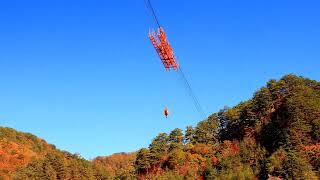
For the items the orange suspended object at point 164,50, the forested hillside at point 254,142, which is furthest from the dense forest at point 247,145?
the orange suspended object at point 164,50

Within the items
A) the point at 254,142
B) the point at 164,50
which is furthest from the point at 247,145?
the point at 164,50

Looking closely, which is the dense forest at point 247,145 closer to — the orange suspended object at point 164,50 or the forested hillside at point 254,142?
the forested hillside at point 254,142

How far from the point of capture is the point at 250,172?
91.0 meters

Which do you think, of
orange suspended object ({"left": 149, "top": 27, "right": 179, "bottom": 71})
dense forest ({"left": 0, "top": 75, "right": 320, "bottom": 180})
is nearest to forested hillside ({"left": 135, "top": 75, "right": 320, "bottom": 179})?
dense forest ({"left": 0, "top": 75, "right": 320, "bottom": 180})

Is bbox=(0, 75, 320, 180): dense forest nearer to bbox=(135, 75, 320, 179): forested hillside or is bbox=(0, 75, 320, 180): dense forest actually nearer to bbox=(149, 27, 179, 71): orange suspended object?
bbox=(135, 75, 320, 179): forested hillside

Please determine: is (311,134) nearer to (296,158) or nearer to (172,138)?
(296,158)

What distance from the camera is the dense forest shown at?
8888 centimetres

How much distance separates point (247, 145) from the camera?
10375 cm

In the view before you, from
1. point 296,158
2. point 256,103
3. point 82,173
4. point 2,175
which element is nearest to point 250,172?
point 296,158

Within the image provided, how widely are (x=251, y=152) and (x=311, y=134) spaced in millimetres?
12328

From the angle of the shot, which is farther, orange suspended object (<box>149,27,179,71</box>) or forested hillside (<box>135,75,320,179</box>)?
forested hillside (<box>135,75,320,179</box>)

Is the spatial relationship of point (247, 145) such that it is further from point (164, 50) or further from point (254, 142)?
point (164, 50)

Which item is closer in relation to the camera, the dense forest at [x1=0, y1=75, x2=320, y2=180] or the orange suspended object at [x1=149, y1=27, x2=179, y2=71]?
the orange suspended object at [x1=149, y1=27, x2=179, y2=71]

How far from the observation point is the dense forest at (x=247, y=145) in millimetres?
88875
